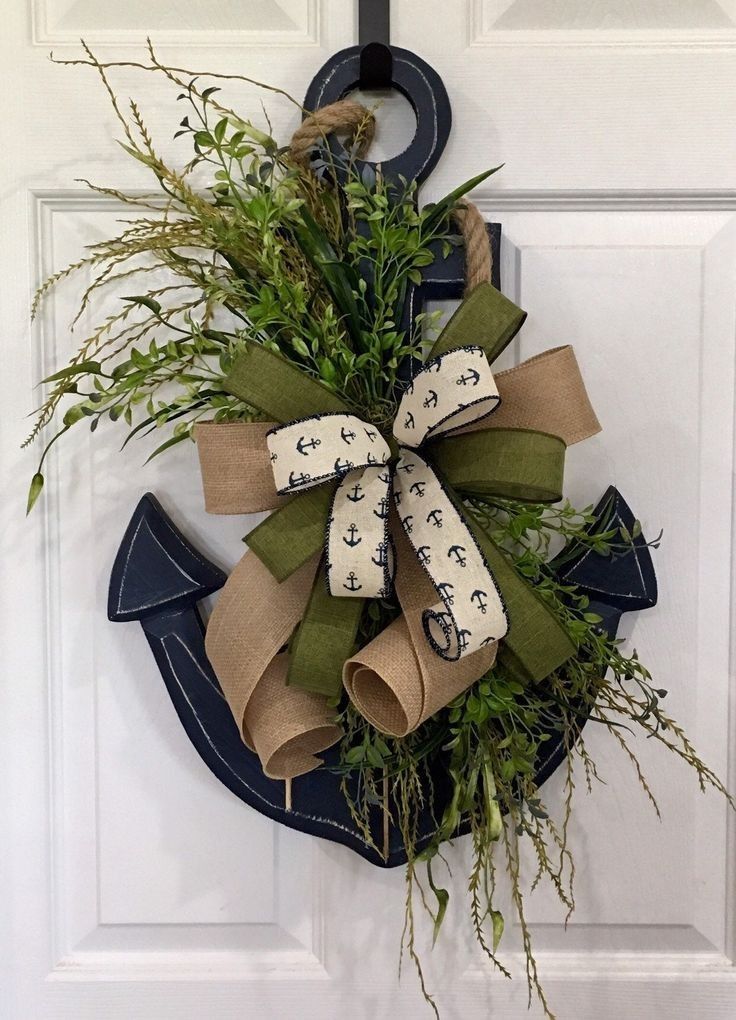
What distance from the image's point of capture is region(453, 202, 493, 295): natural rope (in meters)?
0.51

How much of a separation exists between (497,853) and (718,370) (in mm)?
424

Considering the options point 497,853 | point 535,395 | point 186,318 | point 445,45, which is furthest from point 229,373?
point 497,853

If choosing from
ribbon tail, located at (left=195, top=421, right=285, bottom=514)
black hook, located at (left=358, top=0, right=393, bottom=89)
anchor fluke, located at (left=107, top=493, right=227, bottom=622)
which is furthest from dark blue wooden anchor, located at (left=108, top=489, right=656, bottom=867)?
black hook, located at (left=358, top=0, right=393, bottom=89)

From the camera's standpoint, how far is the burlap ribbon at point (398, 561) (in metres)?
0.46

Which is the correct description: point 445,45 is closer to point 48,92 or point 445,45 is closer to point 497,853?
point 48,92

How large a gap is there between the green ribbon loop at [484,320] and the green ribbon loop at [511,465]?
5 centimetres

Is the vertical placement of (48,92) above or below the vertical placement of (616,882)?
above

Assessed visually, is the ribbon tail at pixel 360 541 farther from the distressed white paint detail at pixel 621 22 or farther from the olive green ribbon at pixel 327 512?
the distressed white paint detail at pixel 621 22

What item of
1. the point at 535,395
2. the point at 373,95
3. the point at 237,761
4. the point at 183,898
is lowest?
the point at 183,898

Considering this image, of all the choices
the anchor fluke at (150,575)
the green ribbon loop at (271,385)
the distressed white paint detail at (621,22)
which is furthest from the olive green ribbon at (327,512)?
the distressed white paint detail at (621,22)

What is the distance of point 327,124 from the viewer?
51 cm

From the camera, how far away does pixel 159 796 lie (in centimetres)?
61

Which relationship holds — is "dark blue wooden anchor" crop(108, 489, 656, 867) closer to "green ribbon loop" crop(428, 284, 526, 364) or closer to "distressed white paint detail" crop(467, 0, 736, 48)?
"green ribbon loop" crop(428, 284, 526, 364)

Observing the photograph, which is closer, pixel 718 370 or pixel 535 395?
pixel 535 395
